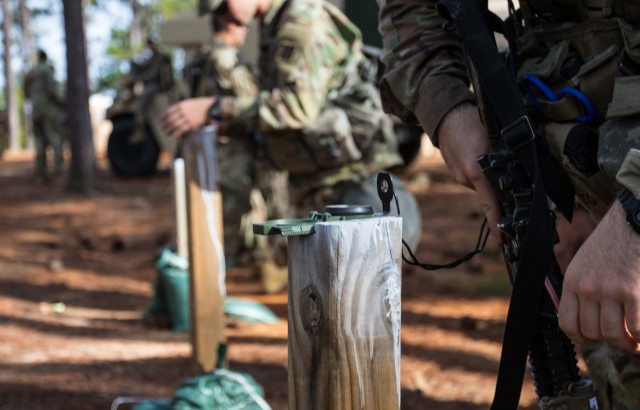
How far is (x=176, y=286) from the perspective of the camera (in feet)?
18.4

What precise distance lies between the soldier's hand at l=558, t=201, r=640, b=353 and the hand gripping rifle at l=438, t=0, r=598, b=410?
0.13 m

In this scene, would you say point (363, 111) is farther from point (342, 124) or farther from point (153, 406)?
point (153, 406)

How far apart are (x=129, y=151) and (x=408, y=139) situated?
19.7ft

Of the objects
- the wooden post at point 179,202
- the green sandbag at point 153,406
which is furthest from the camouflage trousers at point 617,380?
the wooden post at point 179,202

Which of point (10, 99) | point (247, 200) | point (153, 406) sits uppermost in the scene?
point (10, 99)

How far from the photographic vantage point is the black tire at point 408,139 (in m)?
11.7

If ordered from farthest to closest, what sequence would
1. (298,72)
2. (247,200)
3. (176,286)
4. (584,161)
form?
(247,200)
(176,286)
(298,72)
(584,161)

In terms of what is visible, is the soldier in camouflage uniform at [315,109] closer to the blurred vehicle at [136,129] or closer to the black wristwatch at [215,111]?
the black wristwatch at [215,111]

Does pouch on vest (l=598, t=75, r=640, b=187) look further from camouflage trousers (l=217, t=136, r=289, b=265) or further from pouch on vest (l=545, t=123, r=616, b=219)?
camouflage trousers (l=217, t=136, r=289, b=265)

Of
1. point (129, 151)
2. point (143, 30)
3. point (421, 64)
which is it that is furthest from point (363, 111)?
point (143, 30)

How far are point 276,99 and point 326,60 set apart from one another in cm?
35

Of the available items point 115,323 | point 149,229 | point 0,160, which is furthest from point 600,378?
point 0,160

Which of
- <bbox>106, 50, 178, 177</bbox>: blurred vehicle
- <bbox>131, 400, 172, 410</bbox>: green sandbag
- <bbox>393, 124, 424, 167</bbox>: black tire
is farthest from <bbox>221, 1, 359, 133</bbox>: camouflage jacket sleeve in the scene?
<bbox>106, 50, 178, 177</bbox>: blurred vehicle

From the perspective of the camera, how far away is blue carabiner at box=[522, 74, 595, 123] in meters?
1.89
